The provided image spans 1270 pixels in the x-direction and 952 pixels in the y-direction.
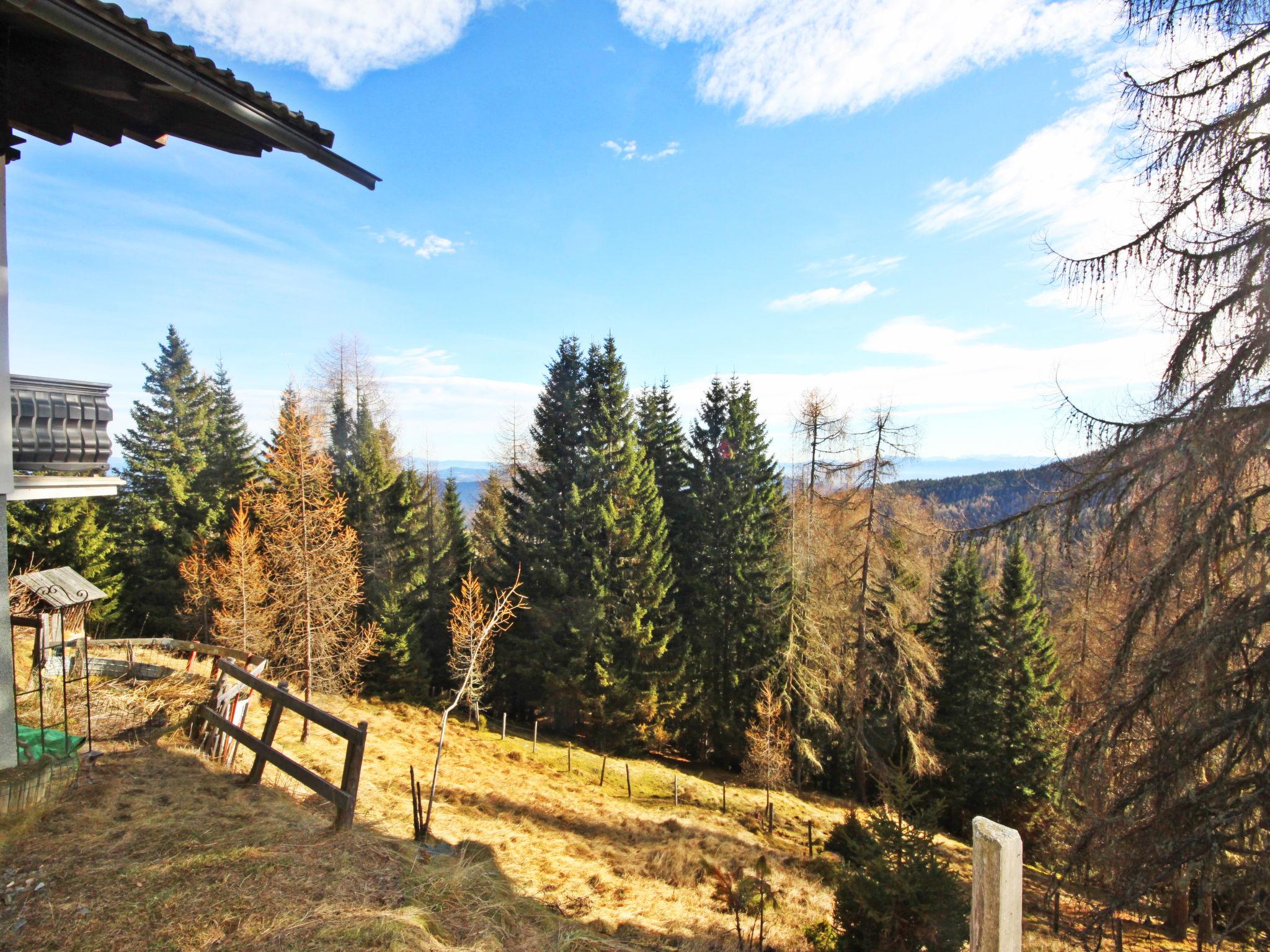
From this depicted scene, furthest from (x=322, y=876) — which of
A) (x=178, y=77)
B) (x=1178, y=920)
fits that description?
(x=1178, y=920)

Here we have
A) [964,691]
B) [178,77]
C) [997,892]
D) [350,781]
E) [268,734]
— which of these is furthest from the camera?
[964,691]

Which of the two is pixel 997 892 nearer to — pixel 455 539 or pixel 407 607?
pixel 407 607

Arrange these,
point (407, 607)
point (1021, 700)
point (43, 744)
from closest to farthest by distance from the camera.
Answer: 1. point (43, 744)
2. point (1021, 700)
3. point (407, 607)

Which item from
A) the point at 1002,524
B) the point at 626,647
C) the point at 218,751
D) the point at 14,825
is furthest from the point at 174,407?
the point at 1002,524

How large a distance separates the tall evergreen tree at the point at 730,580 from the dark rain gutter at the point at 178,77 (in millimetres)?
21311

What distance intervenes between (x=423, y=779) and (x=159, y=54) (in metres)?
13.1

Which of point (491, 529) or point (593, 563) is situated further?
point (491, 529)

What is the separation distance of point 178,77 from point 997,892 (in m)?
5.60

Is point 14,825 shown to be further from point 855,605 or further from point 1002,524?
point 855,605

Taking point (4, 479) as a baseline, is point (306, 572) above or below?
below

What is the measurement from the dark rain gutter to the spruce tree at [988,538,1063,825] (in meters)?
23.1

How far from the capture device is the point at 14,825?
4.33 metres

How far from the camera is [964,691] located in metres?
24.3

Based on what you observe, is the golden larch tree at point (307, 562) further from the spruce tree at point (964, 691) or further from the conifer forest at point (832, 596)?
the spruce tree at point (964, 691)
